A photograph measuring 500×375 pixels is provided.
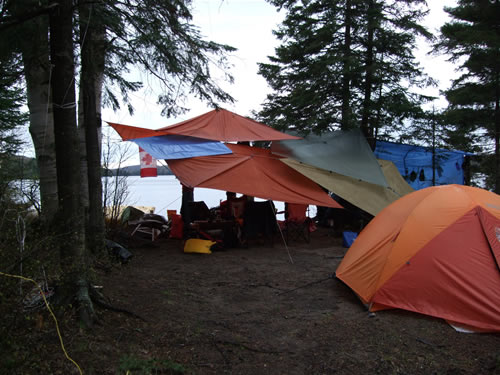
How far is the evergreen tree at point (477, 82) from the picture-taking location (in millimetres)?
10141

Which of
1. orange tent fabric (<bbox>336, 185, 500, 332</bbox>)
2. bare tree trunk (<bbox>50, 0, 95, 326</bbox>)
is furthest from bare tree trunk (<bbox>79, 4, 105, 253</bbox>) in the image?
orange tent fabric (<bbox>336, 185, 500, 332</bbox>)

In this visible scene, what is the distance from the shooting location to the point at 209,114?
970 centimetres

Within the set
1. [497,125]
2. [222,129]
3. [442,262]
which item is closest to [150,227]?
[222,129]

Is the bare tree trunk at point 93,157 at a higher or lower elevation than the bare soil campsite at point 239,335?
higher

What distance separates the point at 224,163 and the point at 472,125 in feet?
25.8

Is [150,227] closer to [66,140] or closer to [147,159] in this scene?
[147,159]

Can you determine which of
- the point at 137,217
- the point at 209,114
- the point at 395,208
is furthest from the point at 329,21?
the point at 137,217

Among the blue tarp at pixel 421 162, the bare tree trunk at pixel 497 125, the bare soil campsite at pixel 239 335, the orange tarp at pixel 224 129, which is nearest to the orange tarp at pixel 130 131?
the orange tarp at pixel 224 129

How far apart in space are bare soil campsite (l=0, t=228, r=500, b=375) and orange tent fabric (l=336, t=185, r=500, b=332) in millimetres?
189

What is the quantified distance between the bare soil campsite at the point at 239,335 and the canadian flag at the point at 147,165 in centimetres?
329

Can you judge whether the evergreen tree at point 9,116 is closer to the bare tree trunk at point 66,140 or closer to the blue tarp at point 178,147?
the bare tree trunk at point 66,140

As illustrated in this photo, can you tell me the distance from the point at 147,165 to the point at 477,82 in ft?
33.5

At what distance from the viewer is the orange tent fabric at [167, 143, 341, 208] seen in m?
7.43

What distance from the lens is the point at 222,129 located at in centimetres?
941
